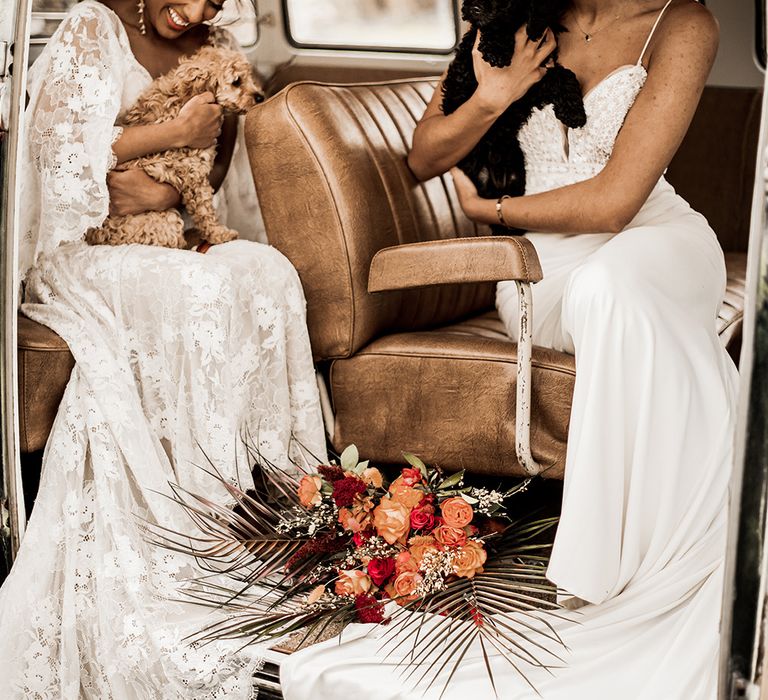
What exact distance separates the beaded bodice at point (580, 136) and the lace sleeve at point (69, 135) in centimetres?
109

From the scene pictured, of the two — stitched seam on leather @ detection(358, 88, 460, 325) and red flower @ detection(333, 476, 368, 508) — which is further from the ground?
stitched seam on leather @ detection(358, 88, 460, 325)

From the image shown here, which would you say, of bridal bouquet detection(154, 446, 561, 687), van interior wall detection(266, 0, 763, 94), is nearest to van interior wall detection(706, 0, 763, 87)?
van interior wall detection(266, 0, 763, 94)

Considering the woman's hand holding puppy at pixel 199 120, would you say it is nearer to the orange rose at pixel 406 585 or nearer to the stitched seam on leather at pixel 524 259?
the stitched seam on leather at pixel 524 259

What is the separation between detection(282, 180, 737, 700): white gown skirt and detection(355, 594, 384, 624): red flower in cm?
4

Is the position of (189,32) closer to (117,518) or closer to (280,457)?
(280,457)

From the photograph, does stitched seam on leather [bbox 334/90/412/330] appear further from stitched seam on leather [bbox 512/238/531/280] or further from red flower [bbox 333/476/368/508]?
red flower [bbox 333/476/368/508]

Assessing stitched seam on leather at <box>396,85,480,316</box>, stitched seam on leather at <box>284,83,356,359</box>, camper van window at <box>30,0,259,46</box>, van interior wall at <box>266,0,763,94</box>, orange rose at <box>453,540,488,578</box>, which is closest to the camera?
orange rose at <box>453,540,488,578</box>

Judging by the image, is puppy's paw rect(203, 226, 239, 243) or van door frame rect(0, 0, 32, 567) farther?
puppy's paw rect(203, 226, 239, 243)

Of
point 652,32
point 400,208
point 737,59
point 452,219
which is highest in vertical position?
point 652,32

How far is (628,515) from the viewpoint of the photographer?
6.06ft

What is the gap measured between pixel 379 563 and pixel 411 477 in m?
0.21

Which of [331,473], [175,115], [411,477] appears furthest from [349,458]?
[175,115]

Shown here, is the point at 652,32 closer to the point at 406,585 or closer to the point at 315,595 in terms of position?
the point at 406,585

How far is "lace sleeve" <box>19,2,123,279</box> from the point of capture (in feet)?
7.25
